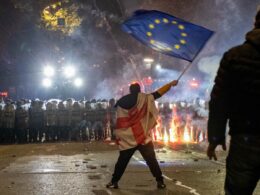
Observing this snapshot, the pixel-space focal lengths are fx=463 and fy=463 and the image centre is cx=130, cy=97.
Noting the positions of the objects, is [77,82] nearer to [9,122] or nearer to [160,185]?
[9,122]

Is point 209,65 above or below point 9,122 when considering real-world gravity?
above

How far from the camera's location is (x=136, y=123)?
7836mm

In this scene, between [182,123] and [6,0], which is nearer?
[182,123]

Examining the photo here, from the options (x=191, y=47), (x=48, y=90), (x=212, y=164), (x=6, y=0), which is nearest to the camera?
(x=191, y=47)

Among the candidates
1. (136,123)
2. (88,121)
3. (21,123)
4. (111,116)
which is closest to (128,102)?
(136,123)

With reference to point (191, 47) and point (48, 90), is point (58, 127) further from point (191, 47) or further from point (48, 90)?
point (48, 90)

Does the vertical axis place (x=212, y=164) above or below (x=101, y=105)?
below

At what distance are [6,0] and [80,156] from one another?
20.1 m

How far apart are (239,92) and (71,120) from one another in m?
14.9

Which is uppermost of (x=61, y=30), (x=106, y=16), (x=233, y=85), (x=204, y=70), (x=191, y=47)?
(x=106, y=16)

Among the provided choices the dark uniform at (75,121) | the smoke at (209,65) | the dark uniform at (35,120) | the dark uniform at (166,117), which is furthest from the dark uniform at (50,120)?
the smoke at (209,65)

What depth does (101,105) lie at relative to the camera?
61.6 feet

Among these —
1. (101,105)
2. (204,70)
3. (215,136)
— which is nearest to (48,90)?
(101,105)

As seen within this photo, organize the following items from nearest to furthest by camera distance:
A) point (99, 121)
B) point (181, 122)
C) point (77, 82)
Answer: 1. point (99, 121)
2. point (181, 122)
3. point (77, 82)
